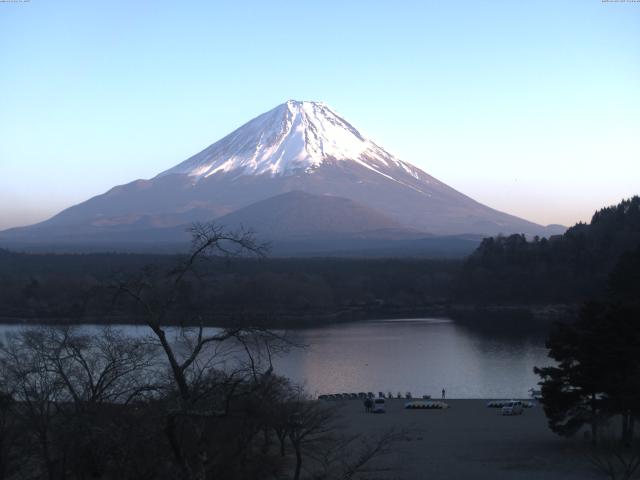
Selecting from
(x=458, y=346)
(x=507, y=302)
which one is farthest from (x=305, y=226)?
(x=458, y=346)

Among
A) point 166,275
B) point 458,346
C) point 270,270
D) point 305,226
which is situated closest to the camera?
point 166,275

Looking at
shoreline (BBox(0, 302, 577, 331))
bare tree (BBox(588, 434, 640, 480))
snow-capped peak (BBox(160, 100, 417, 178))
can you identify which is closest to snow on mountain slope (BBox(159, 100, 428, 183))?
snow-capped peak (BBox(160, 100, 417, 178))

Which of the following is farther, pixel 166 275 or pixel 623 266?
pixel 623 266

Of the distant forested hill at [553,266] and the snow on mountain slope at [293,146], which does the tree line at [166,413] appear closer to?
the distant forested hill at [553,266]

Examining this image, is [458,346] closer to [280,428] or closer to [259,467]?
[280,428]

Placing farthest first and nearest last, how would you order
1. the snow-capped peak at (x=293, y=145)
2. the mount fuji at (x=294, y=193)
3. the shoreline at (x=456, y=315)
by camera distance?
1. the snow-capped peak at (x=293, y=145)
2. the mount fuji at (x=294, y=193)
3. the shoreline at (x=456, y=315)

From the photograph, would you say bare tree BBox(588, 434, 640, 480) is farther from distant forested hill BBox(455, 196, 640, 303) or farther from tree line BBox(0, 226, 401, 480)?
distant forested hill BBox(455, 196, 640, 303)

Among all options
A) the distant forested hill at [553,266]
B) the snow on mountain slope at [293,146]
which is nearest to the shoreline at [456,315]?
the distant forested hill at [553,266]

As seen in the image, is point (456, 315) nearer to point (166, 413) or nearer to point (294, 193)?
point (166, 413)
